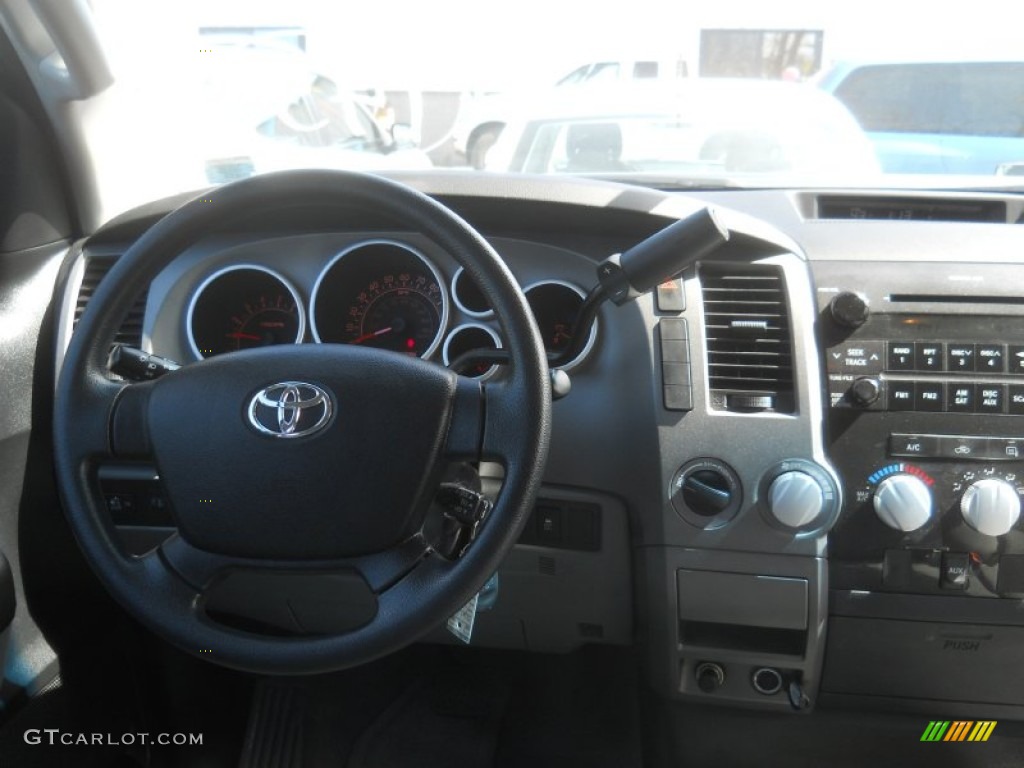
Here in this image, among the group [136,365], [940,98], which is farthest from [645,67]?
[136,365]

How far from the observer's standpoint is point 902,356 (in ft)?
5.86

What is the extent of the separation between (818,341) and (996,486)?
15.4 inches

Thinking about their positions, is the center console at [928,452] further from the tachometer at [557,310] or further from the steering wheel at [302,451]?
the steering wheel at [302,451]

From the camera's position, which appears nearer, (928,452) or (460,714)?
(928,452)

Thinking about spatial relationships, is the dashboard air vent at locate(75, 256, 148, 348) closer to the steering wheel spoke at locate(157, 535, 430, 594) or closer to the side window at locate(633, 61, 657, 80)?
the steering wheel spoke at locate(157, 535, 430, 594)

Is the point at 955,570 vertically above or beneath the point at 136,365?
beneath

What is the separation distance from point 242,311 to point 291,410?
2.35 feet

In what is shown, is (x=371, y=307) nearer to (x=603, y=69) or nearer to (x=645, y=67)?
(x=603, y=69)

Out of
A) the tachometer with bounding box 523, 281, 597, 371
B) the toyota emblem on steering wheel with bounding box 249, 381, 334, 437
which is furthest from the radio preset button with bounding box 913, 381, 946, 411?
the toyota emblem on steering wheel with bounding box 249, 381, 334, 437

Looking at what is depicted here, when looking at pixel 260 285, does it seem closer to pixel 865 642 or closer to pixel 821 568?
pixel 821 568

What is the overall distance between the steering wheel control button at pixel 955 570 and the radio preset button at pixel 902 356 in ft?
1.14

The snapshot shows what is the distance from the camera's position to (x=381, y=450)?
53.3 inches

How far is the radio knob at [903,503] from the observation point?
173 centimetres

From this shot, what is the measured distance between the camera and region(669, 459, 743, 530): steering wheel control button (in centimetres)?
176
